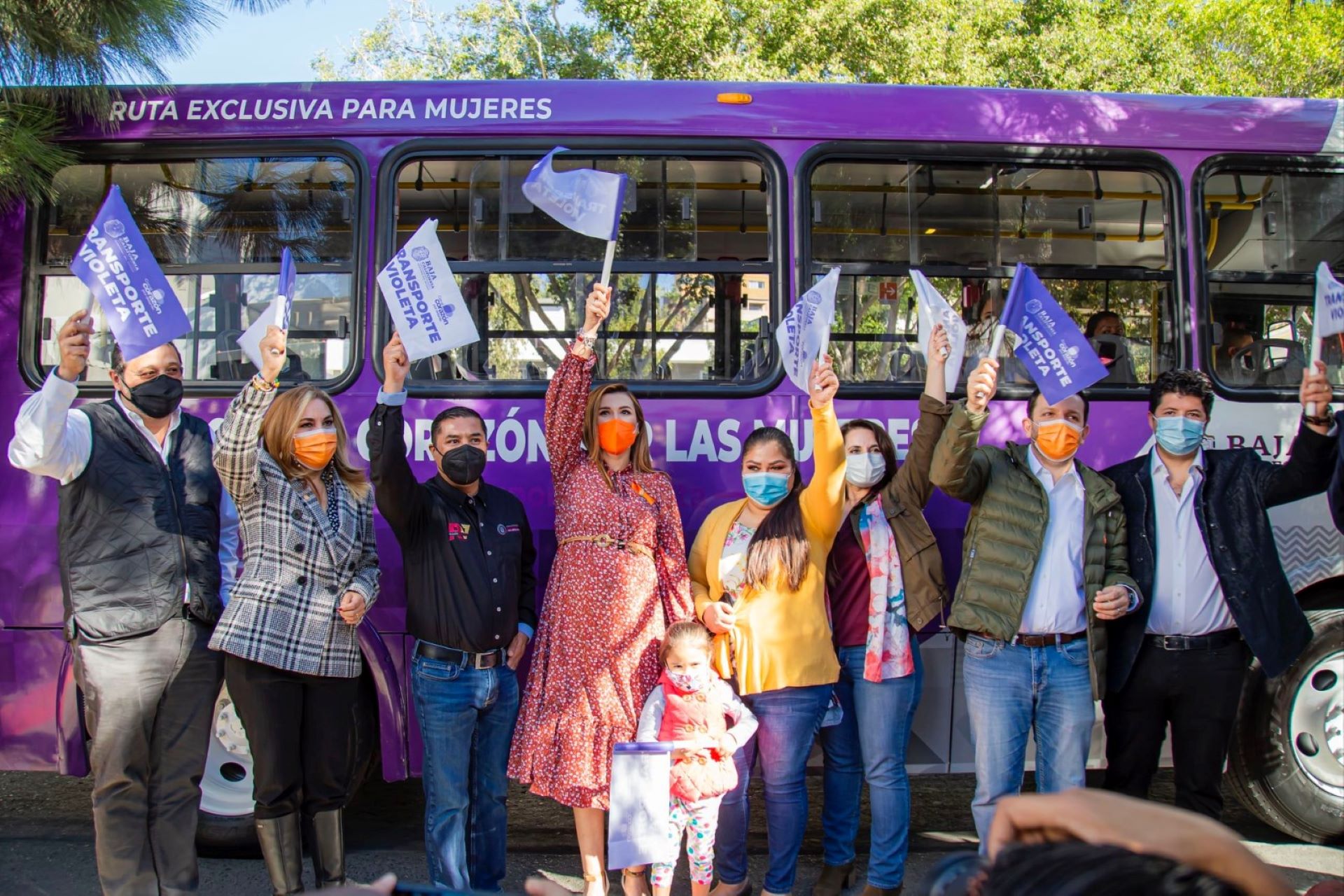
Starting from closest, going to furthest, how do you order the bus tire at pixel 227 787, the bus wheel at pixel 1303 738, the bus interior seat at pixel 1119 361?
1. the bus tire at pixel 227 787
2. the bus wheel at pixel 1303 738
3. the bus interior seat at pixel 1119 361

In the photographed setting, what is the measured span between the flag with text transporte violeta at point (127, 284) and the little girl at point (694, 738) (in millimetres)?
2052

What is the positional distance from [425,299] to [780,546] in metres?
1.61

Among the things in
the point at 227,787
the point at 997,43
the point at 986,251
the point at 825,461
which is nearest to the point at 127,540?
the point at 227,787

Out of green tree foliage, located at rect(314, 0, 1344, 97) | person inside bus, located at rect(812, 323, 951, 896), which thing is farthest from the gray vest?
green tree foliage, located at rect(314, 0, 1344, 97)

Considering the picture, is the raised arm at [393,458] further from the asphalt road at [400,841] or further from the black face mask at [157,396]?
the asphalt road at [400,841]

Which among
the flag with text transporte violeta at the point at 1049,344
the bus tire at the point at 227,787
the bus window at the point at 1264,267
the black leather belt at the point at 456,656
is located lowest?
the bus tire at the point at 227,787

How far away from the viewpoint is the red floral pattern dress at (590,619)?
3953mm

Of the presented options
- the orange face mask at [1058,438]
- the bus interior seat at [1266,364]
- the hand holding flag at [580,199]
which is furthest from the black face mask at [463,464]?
the bus interior seat at [1266,364]

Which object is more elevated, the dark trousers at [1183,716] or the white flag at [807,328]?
the white flag at [807,328]

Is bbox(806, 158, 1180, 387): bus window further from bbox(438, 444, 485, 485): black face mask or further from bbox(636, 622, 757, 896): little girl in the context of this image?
bbox(438, 444, 485, 485): black face mask

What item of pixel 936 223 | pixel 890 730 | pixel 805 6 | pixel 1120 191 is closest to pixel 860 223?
pixel 936 223

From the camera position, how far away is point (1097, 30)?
1623cm

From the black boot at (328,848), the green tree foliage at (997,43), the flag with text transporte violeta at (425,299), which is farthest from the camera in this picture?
the green tree foliage at (997,43)

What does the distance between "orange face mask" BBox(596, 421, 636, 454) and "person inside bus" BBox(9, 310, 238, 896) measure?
1445 millimetres
